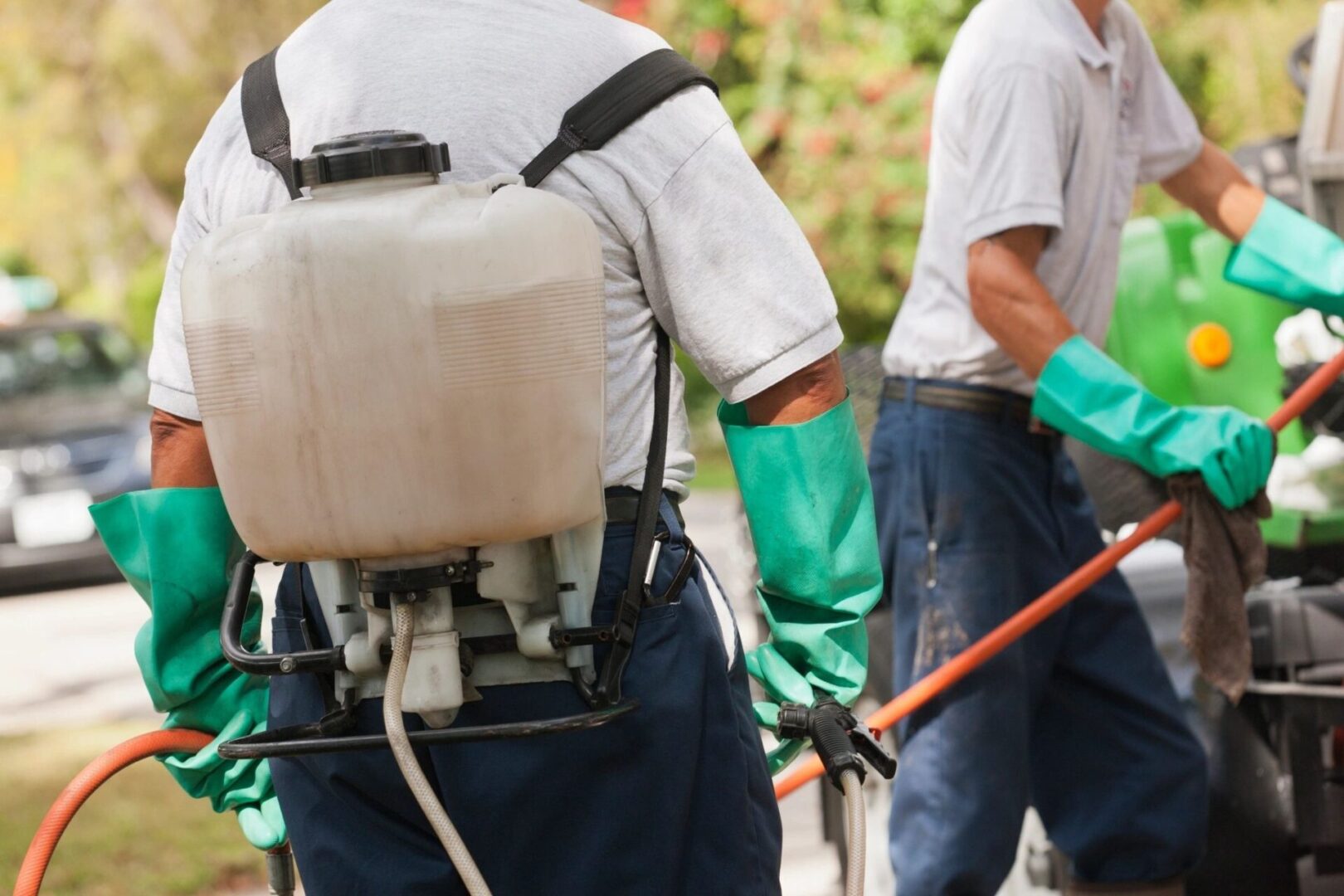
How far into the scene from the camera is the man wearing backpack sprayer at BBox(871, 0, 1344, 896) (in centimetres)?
324

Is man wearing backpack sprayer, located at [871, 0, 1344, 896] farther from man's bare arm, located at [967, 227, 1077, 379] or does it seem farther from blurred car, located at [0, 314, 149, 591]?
blurred car, located at [0, 314, 149, 591]

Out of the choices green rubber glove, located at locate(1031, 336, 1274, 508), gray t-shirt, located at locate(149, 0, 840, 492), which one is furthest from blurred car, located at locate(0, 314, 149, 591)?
gray t-shirt, located at locate(149, 0, 840, 492)

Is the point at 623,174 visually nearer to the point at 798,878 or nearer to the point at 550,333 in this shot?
the point at 550,333

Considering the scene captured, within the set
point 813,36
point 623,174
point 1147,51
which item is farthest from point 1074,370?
point 813,36

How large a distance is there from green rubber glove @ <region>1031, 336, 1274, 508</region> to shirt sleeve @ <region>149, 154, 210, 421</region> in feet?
5.02

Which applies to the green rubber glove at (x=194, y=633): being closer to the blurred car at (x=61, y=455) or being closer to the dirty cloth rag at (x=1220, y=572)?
the dirty cloth rag at (x=1220, y=572)

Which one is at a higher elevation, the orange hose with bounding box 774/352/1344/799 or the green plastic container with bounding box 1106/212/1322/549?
the green plastic container with bounding box 1106/212/1322/549

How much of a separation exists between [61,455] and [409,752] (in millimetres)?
9827

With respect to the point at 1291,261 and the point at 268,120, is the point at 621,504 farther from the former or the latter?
the point at 1291,261

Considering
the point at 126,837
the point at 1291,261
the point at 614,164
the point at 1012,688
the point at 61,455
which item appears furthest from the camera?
the point at 61,455

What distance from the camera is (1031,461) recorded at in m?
3.45

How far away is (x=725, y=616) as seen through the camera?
2.27 m

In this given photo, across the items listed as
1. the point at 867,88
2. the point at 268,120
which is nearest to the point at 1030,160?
the point at 268,120

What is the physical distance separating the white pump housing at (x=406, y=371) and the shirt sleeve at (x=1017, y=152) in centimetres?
150
